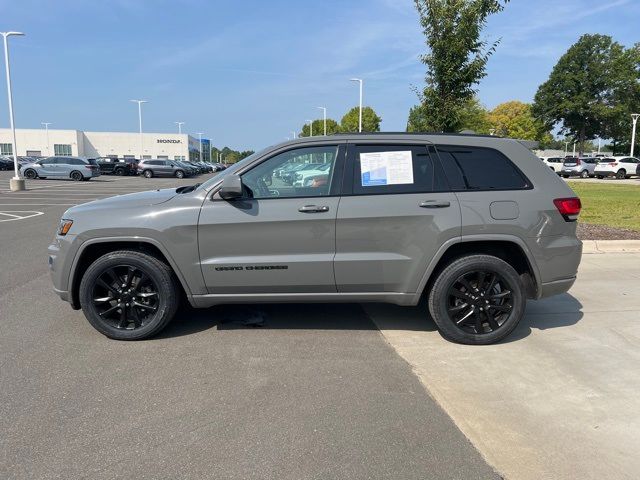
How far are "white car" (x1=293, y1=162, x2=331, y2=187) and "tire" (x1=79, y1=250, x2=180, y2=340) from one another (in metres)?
1.41

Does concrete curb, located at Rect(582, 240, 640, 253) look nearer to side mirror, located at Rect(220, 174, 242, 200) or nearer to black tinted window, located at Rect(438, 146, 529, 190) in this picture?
black tinted window, located at Rect(438, 146, 529, 190)

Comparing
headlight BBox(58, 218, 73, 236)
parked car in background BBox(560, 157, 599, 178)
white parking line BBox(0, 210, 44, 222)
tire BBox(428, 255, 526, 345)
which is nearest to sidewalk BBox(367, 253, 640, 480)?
tire BBox(428, 255, 526, 345)

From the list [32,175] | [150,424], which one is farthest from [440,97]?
[32,175]

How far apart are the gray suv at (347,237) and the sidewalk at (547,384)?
389mm

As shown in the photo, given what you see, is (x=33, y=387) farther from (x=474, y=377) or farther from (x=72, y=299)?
(x=474, y=377)

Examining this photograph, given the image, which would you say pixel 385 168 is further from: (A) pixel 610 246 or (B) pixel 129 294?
(A) pixel 610 246

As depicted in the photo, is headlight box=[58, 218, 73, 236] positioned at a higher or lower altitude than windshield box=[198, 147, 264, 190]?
lower

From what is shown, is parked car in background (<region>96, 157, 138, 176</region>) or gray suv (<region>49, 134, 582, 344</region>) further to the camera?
parked car in background (<region>96, 157, 138, 176</region>)

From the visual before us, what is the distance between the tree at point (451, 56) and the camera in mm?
10125

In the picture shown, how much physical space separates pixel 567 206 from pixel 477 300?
Result: 116 centimetres

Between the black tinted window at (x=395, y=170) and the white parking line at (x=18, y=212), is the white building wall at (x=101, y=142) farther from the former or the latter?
the black tinted window at (x=395, y=170)

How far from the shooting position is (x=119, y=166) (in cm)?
4794

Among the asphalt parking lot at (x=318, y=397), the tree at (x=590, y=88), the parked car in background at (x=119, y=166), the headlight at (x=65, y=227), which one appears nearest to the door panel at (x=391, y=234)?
the asphalt parking lot at (x=318, y=397)

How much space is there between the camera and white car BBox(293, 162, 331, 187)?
4.37 metres
